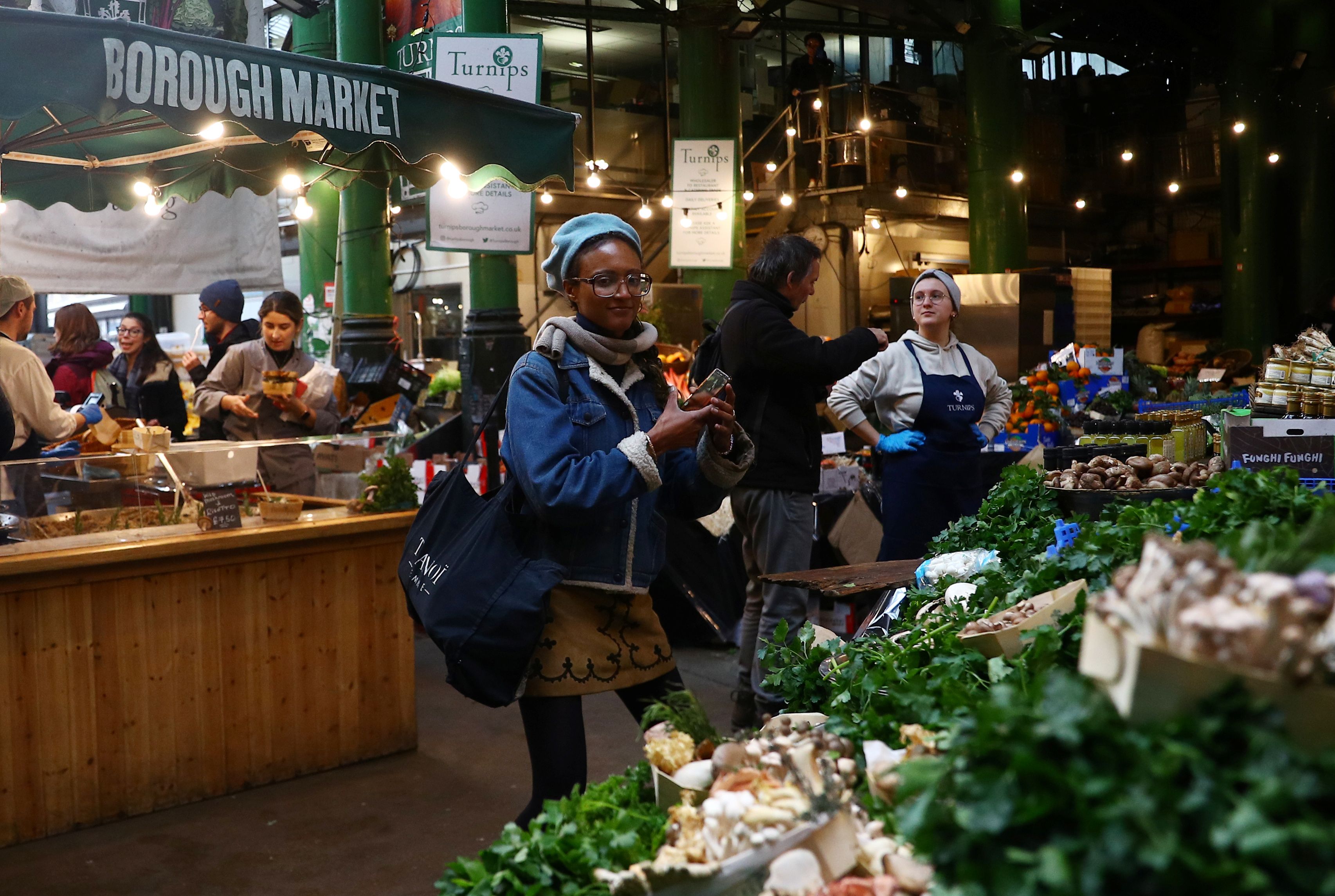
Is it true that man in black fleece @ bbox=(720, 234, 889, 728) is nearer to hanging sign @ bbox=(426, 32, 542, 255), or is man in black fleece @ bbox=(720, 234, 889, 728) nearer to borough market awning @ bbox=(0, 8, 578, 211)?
borough market awning @ bbox=(0, 8, 578, 211)

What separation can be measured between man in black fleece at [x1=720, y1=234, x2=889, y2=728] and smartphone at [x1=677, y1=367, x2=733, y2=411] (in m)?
1.92

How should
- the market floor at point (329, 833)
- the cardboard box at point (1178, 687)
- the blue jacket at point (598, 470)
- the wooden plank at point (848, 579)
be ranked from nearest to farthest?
the cardboard box at point (1178, 687)
the blue jacket at point (598, 470)
the wooden plank at point (848, 579)
the market floor at point (329, 833)

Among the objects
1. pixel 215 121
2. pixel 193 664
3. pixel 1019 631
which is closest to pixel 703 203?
pixel 215 121

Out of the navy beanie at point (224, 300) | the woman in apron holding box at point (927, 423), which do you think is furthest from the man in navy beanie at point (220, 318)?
the woman in apron holding box at point (927, 423)

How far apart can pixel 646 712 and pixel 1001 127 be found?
49.5 ft

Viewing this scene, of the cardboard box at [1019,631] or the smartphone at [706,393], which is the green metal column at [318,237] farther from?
the cardboard box at [1019,631]

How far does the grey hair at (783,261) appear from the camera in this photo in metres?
4.71

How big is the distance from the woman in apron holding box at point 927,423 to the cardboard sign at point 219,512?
8.56 feet

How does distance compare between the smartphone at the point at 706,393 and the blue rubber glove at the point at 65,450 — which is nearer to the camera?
the smartphone at the point at 706,393

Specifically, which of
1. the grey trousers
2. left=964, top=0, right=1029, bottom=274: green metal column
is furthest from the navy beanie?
Result: left=964, top=0, right=1029, bottom=274: green metal column

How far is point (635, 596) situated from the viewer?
9.27 feet

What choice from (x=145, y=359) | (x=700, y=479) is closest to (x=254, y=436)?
(x=145, y=359)

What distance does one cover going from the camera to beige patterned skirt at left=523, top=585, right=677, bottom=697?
2.66 m

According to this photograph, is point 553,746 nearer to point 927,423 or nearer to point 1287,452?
point 1287,452
